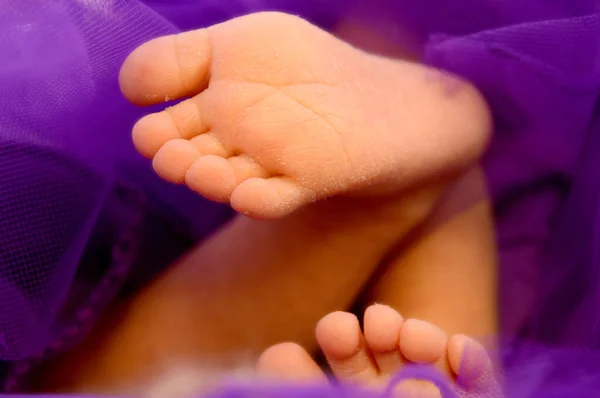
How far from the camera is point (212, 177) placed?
1.21 feet

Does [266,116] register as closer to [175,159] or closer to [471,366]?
[175,159]

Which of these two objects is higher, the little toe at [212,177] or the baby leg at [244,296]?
the little toe at [212,177]

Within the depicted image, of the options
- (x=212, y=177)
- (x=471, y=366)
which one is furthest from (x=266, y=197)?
(x=471, y=366)

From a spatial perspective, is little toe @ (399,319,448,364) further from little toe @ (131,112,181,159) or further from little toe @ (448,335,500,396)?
little toe @ (131,112,181,159)

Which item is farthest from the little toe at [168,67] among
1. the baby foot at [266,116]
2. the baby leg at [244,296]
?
the baby leg at [244,296]

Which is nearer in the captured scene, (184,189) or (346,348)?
(346,348)

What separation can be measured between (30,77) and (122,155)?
0.38ft

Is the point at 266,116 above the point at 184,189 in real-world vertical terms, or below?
above

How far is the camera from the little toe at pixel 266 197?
36 cm

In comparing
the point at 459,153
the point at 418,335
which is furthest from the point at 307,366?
the point at 459,153

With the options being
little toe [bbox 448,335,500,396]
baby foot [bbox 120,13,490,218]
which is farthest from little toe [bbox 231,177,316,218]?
little toe [bbox 448,335,500,396]

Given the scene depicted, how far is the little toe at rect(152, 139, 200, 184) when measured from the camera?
0.38m

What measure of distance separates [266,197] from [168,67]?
0.10 meters

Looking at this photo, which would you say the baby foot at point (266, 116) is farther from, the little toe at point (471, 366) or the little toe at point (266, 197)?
the little toe at point (471, 366)
